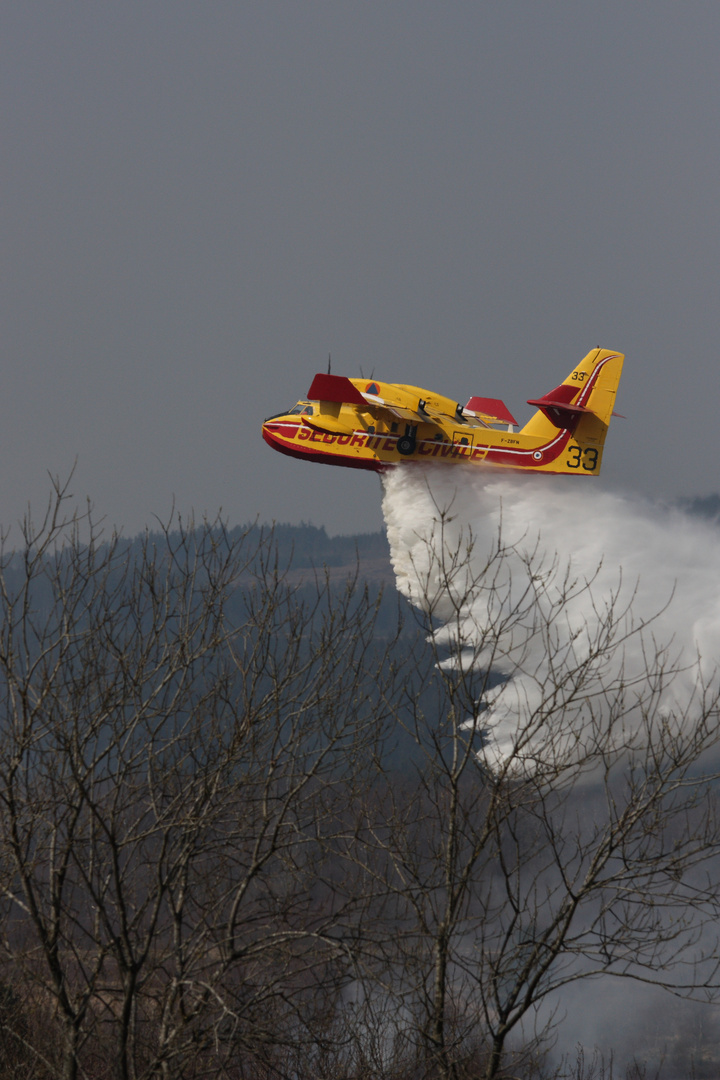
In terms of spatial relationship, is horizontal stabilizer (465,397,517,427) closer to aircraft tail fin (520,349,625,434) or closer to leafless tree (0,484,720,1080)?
aircraft tail fin (520,349,625,434)

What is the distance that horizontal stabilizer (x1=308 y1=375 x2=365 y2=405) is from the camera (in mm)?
29719

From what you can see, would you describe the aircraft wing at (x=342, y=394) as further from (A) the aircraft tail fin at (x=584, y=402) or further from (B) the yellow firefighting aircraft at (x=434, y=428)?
(A) the aircraft tail fin at (x=584, y=402)

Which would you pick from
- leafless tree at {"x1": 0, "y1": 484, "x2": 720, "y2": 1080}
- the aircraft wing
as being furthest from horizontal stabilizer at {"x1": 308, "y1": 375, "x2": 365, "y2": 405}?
leafless tree at {"x1": 0, "y1": 484, "x2": 720, "y2": 1080}

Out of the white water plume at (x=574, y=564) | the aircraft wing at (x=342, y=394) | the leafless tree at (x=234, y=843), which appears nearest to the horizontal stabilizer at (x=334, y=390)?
the aircraft wing at (x=342, y=394)

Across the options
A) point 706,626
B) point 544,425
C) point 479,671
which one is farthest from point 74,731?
point 706,626

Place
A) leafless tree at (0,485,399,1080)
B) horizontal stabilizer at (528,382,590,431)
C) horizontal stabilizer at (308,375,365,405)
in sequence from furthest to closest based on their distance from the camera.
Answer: horizontal stabilizer at (528,382,590,431), horizontal stabilizer at (308,375,365,405), leafless tree at (0,485,399,1080)

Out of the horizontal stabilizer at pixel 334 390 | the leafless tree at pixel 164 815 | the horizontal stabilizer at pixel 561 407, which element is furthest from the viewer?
the horizontal stabilizer at pixel 561 407

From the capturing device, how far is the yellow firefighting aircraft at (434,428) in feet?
99.5

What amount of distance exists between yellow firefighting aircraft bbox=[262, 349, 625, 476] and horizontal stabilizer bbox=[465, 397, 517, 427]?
0.03 meters

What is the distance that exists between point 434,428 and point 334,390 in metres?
3.08

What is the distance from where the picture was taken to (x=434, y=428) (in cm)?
3077

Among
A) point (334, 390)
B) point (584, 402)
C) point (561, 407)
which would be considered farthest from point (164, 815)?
point (584, 402)

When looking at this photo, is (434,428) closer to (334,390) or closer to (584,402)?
(334,390)

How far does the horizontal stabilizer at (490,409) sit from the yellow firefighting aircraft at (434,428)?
3 cm
